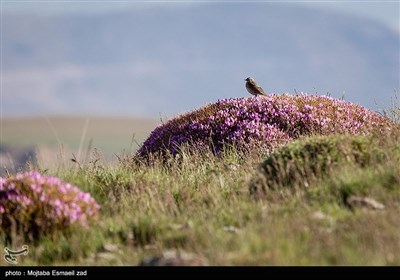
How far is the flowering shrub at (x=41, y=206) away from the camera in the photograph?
33.9ft

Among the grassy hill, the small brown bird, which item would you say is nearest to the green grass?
the grassy hill

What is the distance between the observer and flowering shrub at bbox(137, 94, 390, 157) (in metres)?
16.7

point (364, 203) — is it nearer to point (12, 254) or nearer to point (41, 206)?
point (41, 206)

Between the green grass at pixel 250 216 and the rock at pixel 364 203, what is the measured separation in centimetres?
11

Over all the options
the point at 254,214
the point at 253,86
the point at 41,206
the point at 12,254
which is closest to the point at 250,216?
the point at 254,214

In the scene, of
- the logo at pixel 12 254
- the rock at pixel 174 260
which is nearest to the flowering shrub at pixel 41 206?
the logo at pixel 12 254

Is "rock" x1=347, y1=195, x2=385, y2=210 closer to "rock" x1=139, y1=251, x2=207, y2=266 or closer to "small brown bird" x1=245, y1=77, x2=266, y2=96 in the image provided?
"rock" x1=139, y1=251, x2=207, y2=266

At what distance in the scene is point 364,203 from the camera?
9.54 meters

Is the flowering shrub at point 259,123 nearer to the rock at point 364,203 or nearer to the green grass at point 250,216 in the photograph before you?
the green grass at point 250,216

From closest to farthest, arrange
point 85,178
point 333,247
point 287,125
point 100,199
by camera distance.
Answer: point 333,247 → point 100,199 → point 85,178 → point 287,125

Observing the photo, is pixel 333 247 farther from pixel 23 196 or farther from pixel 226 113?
pixel 226 113

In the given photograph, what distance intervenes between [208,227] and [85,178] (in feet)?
15.2
